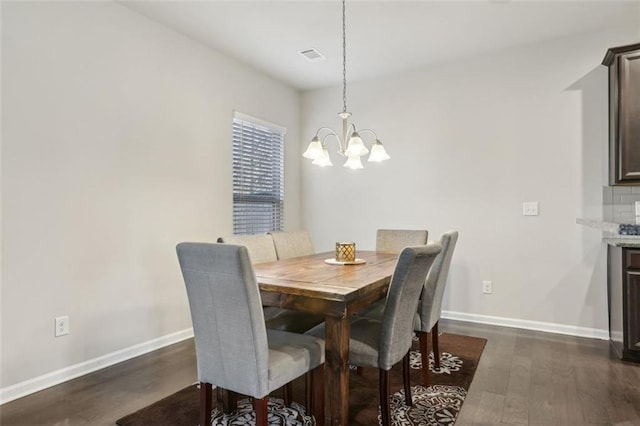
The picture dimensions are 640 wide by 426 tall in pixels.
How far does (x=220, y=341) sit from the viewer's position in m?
1.63

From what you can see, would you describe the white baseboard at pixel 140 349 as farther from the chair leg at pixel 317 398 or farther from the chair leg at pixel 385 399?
the chair leg at pixel 385 399

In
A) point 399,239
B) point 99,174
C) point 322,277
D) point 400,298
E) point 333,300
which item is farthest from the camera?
point 399,239

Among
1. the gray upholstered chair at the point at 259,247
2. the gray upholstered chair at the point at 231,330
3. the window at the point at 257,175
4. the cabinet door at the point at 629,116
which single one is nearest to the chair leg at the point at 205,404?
the gray upholstered chair at the point at 231,330

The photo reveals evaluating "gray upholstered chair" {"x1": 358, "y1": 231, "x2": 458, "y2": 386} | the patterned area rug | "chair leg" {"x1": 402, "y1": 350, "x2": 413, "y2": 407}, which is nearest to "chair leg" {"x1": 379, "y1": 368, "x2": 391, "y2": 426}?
the patterned area rug

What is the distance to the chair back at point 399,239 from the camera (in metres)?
3.30

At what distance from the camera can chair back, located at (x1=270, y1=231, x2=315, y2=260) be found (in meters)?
3.08

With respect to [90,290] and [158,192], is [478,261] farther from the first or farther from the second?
[90,290]

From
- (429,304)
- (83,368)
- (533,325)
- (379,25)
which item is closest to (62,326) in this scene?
(83,368)

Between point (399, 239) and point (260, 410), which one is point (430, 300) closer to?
point (399, 239)

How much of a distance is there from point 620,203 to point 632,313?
974 mm

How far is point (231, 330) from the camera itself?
159 centimetres

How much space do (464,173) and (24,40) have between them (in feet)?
12.0

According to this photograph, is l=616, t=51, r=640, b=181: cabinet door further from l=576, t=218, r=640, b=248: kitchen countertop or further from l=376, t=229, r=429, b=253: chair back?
l=376, t=229, r=429, b=253: chair back

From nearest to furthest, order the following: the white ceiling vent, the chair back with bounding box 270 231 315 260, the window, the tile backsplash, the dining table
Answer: the dining table, the chair back with bounding box 270 231 315 260, the tile backsplash, the white ceiling vent, the window
